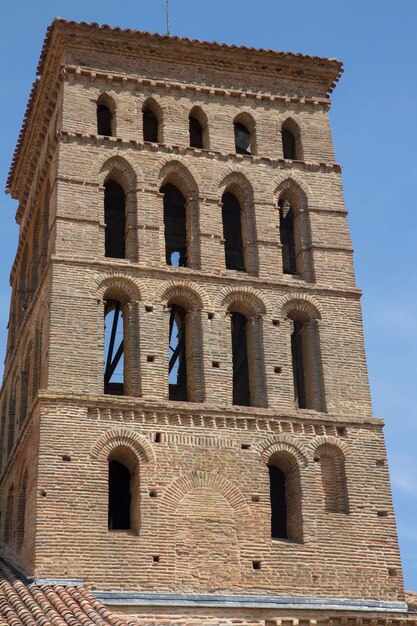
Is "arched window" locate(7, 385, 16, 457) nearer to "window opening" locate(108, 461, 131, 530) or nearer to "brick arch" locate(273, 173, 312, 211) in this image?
"window opening" locate(108, 461, 131, 530)

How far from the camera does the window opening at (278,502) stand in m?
21.2

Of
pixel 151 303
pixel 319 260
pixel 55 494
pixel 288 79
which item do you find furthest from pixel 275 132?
pixel 55 494

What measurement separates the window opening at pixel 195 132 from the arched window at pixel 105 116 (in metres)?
1.63

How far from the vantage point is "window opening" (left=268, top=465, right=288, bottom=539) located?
21219mm

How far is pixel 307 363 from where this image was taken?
22.0 m

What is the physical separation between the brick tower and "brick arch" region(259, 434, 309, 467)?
27 millimetres

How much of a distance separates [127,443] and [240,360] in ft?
17.9

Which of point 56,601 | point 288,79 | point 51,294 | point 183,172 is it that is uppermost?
point 288,79

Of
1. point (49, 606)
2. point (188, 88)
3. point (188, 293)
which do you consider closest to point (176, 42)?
point (188, 88)

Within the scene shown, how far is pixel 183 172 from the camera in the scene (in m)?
23.3

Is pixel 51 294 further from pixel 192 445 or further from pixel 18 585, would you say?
pixel 18 585

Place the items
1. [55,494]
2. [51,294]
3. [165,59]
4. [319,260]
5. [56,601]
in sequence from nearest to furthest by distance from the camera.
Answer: [56,601]
[55,494]
[51,294]
[319,260]
[165,59]

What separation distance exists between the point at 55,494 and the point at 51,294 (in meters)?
3.69

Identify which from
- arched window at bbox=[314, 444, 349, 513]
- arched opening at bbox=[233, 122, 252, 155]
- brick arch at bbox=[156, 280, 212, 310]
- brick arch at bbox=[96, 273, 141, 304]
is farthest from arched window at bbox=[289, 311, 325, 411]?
arched opening at bbox=[233, 122, 252, 155]
